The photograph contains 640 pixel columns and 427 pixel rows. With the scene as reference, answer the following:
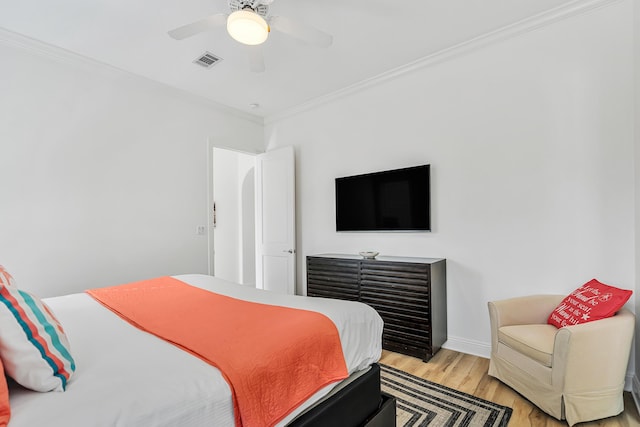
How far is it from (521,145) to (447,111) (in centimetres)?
71

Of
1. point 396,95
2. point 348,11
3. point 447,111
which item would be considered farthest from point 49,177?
point 447,111

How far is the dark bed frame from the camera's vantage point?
1198 mm

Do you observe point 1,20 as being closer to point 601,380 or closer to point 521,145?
point 521,145

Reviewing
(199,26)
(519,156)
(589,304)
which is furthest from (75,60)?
(589,304)

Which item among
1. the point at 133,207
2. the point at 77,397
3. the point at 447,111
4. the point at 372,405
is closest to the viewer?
the point at 77,397

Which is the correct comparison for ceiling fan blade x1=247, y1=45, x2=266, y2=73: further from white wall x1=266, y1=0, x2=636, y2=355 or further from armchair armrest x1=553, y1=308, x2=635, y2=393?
armchair armrest x1=553, y1=308, x2=635, y2=393

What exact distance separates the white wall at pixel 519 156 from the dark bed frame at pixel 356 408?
1.57 m

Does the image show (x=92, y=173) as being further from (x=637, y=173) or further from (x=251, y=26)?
(x=637, y=173)

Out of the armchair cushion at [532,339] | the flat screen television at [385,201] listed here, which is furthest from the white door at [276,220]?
the armchair cushion at [532,339]

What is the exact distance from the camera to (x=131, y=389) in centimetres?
87

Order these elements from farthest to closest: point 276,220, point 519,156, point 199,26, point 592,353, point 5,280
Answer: point 276,220 → point 519,156 → point 199,26 → point 592,353 → point 5,280

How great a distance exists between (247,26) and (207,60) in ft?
4.56

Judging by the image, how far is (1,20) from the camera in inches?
90.7

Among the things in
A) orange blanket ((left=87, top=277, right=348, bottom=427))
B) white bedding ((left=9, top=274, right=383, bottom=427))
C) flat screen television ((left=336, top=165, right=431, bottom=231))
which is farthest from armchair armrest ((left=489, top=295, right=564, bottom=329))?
orange blanket ((left=87, top=277, right=348, bottom=427))
